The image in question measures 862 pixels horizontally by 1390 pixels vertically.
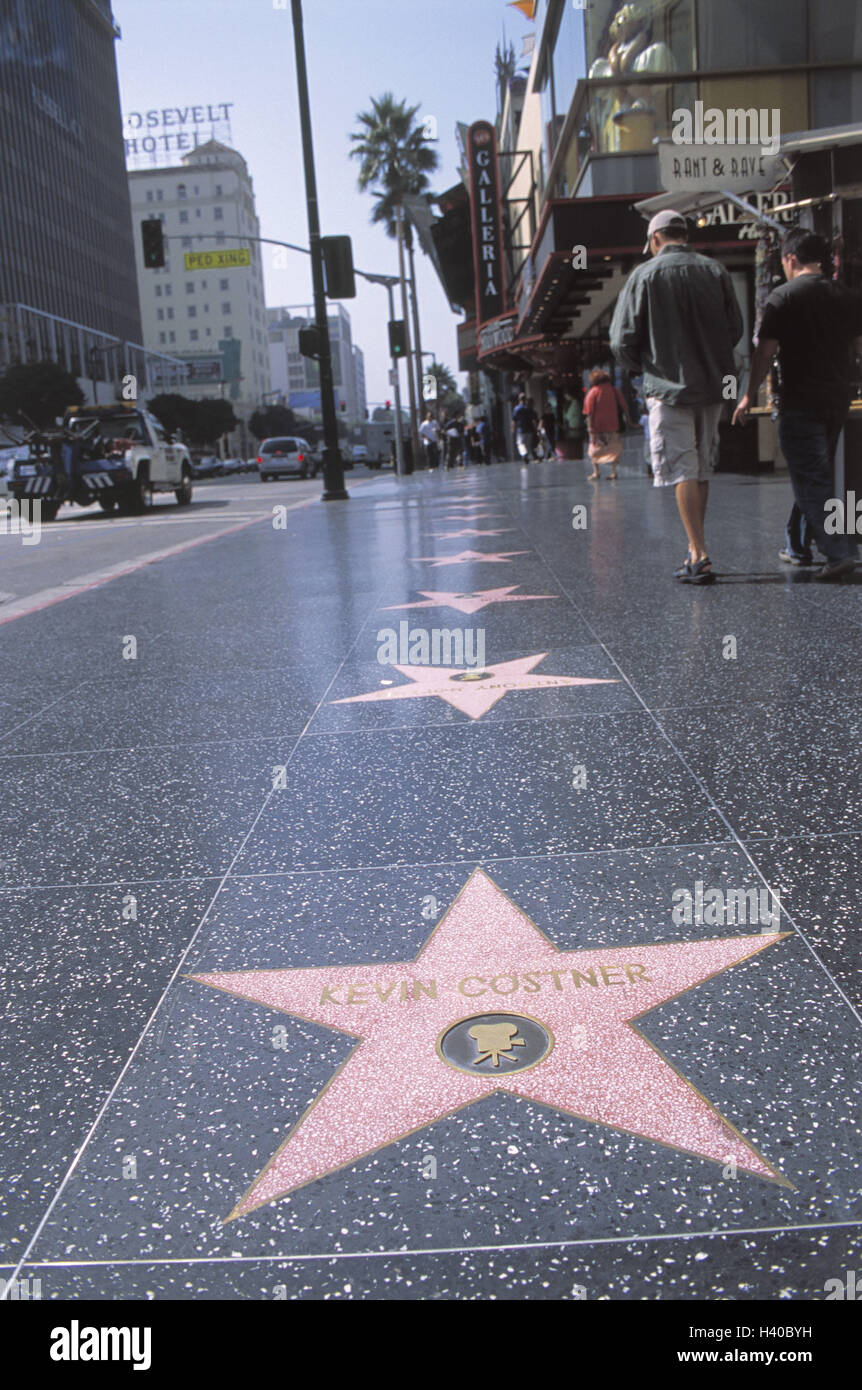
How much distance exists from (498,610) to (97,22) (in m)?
136

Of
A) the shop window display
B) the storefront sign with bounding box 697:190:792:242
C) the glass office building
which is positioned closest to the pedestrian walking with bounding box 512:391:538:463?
the shop window display

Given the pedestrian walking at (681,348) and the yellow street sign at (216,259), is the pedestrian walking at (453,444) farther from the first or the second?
the pedestrian walking at (681,348)

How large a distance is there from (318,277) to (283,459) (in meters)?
21.3

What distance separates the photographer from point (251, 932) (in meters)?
2.47

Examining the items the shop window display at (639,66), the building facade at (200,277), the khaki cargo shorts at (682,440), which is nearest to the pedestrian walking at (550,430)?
the shop window display at (639,66)

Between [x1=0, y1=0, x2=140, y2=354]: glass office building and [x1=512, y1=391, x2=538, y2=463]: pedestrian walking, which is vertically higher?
[x1=0, y1=0, x2=140, y2=354]: glass office building

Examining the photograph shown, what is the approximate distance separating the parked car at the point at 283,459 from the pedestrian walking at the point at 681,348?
35.6m

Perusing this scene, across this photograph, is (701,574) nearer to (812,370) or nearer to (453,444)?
(812,370)

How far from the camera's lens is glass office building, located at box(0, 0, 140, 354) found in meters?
95.3

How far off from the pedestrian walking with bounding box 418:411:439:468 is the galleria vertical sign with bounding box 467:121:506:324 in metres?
5.16

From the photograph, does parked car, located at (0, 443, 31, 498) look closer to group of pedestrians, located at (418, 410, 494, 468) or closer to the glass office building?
group of pedestrians, located at (418, 410, 494, 468)

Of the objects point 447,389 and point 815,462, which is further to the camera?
point 447,389

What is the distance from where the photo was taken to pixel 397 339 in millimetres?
30750

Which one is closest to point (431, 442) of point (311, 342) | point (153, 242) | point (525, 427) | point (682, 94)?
point (525, 427)
